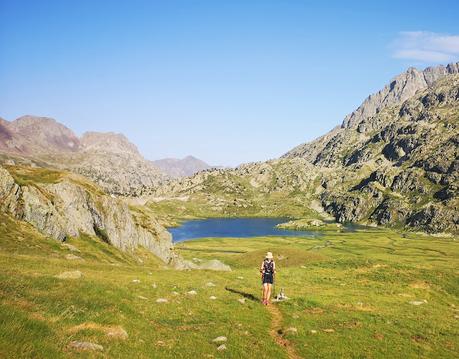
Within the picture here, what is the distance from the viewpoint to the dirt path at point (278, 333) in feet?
81.3

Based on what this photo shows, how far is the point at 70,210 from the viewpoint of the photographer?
76.6 metres

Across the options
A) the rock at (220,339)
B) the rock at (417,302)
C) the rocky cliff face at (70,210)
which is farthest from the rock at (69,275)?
the rocky cliff face at (70,210)

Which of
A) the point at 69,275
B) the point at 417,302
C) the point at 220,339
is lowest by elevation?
the point at 417,302

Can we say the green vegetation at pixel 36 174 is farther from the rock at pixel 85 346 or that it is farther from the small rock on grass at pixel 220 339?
the rock at pixel 85 346

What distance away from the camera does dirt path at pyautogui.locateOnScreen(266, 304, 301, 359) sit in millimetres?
24769

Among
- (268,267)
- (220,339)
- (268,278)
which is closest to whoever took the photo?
(220,339)

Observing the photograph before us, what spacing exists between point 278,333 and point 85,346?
49.0 ft

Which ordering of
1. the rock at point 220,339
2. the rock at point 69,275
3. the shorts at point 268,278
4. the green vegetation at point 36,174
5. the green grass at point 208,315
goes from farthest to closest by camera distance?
the green vegetation at point 36,174, the shorts at point 268,278, the rock at point 69,275, the rock at point 220,339, the green grass at point 208,315

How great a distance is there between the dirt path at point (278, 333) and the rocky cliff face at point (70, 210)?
4577 centimetres

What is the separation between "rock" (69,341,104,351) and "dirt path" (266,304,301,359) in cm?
1143

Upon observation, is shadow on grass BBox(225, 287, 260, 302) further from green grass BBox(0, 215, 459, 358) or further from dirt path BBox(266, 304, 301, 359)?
dirt path BBox(266, 304, 301, 359)

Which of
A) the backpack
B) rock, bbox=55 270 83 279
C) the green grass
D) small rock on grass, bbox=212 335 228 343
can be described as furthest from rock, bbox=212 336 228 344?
rock, bbox=55 270 83 279

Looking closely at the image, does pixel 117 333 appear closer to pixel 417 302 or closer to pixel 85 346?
pixel 85 346

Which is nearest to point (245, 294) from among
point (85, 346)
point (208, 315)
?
point (208, 315)
